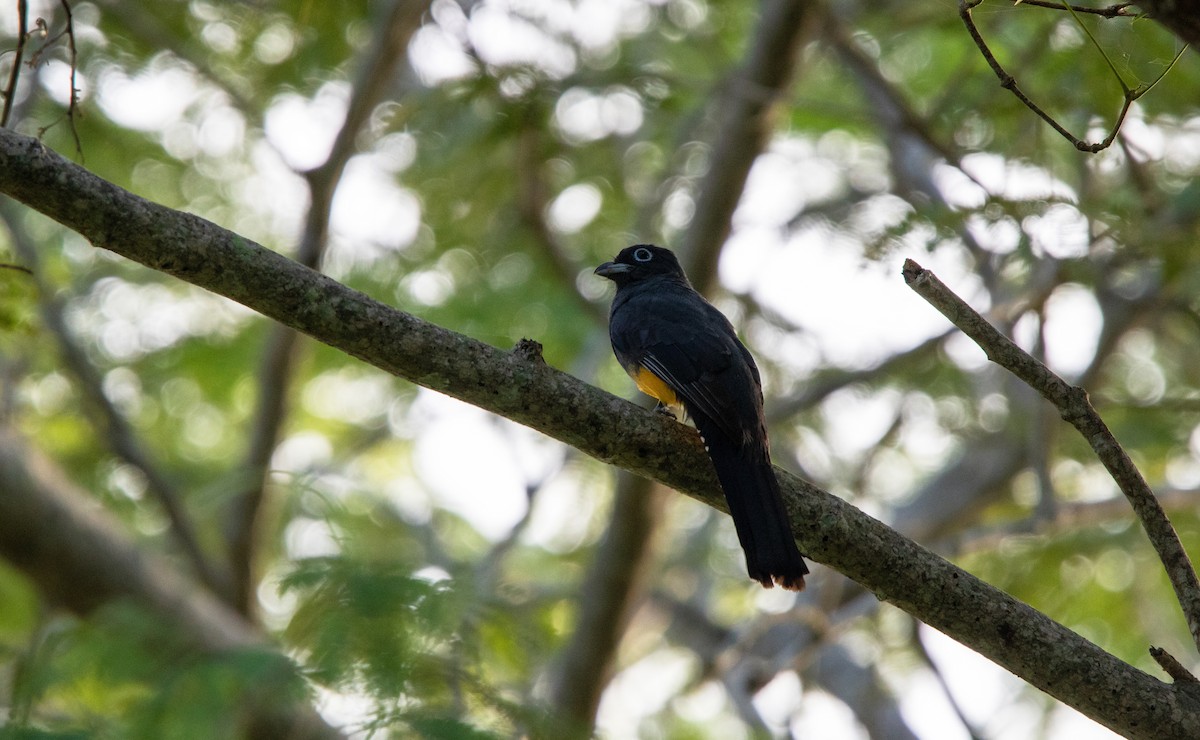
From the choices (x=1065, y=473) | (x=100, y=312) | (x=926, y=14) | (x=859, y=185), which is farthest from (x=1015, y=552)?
(x=100, y=312)

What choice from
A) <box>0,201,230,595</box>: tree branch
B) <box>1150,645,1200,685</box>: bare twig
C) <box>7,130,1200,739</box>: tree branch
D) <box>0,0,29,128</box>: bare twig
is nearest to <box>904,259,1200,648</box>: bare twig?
<box>1150,645,1200,685</box>: bare twig

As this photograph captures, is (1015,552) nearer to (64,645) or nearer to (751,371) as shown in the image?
(751,371)

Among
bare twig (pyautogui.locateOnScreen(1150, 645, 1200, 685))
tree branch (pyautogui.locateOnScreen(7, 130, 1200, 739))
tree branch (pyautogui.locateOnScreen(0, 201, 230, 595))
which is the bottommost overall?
tree branch (pyautogui.locateOnScreen(0, 201, 230, 595))

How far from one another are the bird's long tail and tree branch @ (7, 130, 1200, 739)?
57mm

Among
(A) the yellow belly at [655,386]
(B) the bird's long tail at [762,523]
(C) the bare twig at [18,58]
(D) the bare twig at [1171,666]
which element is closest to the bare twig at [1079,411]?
(D) the bare twig at [1171,666]

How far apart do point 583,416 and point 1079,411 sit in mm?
1399

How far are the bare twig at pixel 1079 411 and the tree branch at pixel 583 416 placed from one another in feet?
0.99

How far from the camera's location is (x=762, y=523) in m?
3.56

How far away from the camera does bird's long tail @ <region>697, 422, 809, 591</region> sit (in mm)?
3541

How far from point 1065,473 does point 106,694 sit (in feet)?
23.2

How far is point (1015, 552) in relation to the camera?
8570 millimetres

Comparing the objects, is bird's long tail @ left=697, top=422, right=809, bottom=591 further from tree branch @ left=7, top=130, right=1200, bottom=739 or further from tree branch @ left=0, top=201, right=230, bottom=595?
tree branch @ left=0, top=201, right=230, bottom=595

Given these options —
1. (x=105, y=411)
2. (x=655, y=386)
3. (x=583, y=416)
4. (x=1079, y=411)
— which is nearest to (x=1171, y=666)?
(x=1079, y=411)

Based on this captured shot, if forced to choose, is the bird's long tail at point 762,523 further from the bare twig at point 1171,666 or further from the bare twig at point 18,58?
the bare twig at point 18,58
